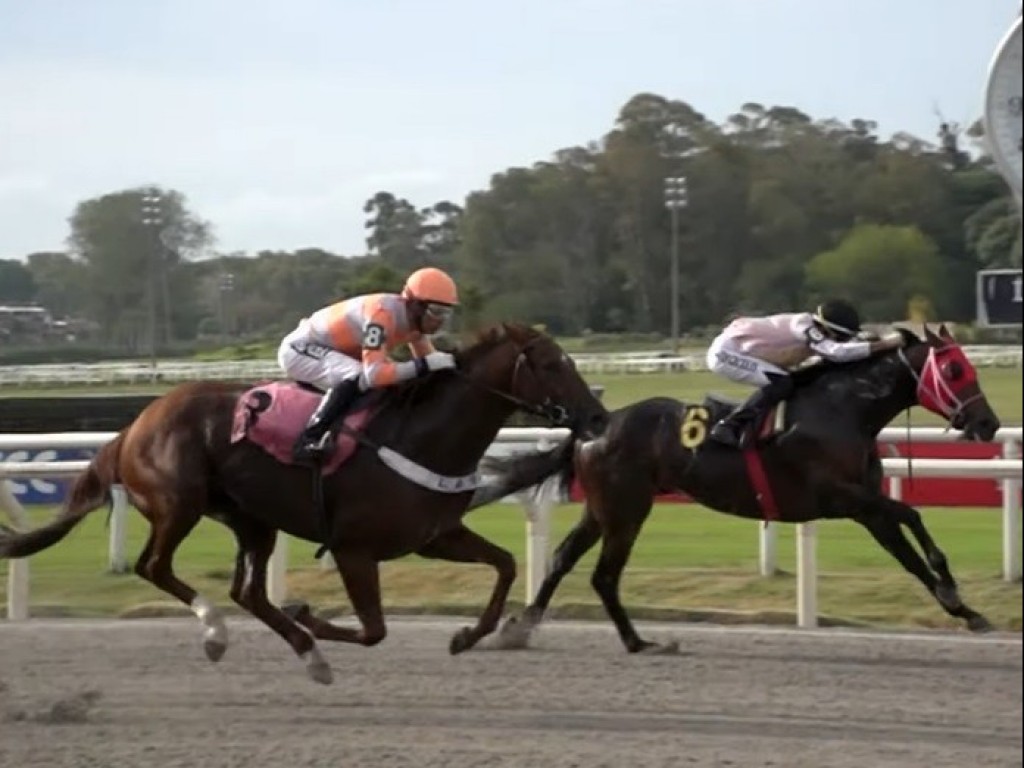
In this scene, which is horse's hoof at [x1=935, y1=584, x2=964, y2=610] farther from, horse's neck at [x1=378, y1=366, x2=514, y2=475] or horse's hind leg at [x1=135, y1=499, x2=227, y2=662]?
horse's hind leg at [x1=135, y1=499, x2=227, y2=662]

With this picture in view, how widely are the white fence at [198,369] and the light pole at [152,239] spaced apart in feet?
0.51

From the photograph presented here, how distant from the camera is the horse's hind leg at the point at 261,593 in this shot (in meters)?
5.61

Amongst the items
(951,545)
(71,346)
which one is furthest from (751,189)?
(71,346)

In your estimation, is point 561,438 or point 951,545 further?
point 951,545

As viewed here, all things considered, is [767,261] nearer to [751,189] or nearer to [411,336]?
[751,189]

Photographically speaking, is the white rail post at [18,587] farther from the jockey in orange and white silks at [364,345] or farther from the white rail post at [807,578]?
the white rail post at [807,578]

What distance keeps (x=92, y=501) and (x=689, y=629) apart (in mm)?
2454

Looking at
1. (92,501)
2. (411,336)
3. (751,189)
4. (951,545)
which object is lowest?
(951,545)

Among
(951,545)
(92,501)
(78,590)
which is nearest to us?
(92,501)

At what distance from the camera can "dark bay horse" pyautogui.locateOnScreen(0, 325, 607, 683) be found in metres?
5.51

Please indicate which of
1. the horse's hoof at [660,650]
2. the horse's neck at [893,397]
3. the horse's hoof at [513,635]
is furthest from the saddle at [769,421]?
the horse's hoof at [513,635]

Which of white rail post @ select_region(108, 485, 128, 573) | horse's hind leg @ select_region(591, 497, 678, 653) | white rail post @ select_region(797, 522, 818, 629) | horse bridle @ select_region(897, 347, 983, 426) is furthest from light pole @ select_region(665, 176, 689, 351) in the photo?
white rail post @ select_region(108, 485, 128, 573)

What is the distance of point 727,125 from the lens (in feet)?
28.6

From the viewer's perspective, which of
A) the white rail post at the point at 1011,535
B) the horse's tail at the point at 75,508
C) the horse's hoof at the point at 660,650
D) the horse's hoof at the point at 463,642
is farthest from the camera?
the white rail post at the point at 1011,535
